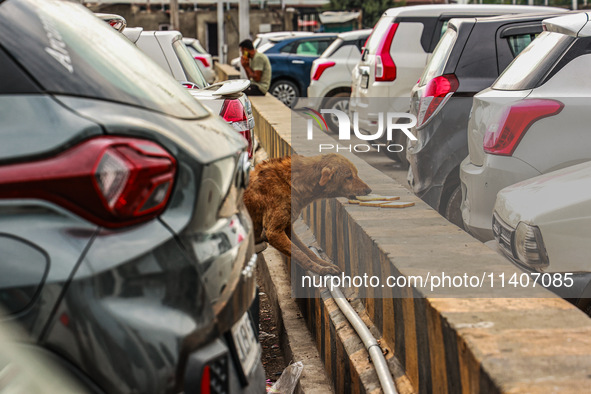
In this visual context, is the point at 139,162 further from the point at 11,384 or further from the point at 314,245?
the point at 314,245

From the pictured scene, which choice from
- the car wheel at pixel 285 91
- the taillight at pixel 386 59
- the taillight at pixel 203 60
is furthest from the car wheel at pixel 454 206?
the taillight at pixel 203 60

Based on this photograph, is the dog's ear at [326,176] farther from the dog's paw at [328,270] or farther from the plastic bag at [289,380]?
the plastic bag at [289,380]

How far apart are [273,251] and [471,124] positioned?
2.16m

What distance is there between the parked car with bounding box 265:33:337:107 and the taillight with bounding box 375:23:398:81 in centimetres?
1019

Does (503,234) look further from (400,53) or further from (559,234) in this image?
(400,53)

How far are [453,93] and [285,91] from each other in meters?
15.3

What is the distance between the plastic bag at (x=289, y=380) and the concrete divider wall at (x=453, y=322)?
0.26 m

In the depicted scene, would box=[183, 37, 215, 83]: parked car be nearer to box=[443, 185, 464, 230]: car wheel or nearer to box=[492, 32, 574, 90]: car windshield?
box=[443, 185, 464, 230]: car wheel

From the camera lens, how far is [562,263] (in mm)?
4344

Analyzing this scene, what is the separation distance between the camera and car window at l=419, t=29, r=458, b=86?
7.92 m

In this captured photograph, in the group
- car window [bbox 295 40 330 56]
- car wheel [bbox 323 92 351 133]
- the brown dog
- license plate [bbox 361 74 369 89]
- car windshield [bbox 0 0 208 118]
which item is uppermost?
car windshield [bbox 0 0 208 118]

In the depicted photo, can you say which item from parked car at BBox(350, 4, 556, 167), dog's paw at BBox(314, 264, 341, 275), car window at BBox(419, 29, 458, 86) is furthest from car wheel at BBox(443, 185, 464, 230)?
parked car at BBox(350, 4, 556, 167)

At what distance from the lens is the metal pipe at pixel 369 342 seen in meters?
3.54

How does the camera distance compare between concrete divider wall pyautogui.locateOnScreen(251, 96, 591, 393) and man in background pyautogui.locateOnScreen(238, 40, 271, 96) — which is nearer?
concrete divider wall pyautogui.locateOnScreen(251, 96, 591, 393)
